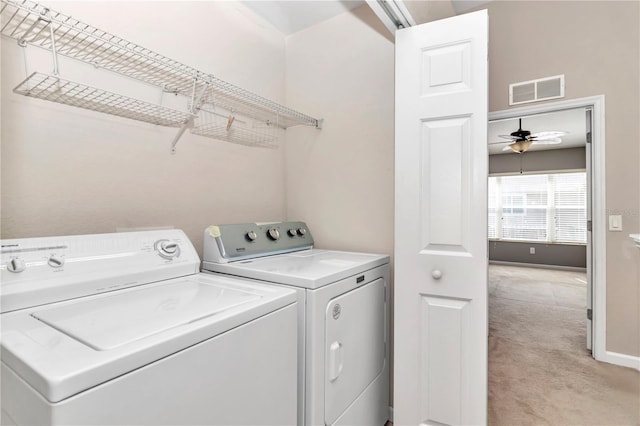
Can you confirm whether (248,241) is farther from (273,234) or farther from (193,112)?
(193,112)

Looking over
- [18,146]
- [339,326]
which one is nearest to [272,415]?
[339,326]

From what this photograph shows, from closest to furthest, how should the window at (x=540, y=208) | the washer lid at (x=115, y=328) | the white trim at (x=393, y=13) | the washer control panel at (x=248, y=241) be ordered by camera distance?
1. the washer lid at (x=115, y=328)
2. the white trim at (x=393, y=13)
3. the washer control panel at (x=248, y=241)
4. the window at (x=540, y=208)

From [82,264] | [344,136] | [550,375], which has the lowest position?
[550,375]

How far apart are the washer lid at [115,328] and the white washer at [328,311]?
0.59 feet

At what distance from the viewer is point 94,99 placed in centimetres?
132

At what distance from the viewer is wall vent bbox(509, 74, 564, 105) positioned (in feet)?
8.21

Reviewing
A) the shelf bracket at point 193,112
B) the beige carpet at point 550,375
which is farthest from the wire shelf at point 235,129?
the beige carpet at point 550,375

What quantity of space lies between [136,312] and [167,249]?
473 mm

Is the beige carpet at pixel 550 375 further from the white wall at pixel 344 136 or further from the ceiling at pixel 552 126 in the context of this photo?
the ceiling at pixel 552 126

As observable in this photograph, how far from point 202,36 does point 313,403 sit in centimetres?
194

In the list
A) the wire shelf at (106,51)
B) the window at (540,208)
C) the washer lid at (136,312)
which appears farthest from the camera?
the window at (540,208)

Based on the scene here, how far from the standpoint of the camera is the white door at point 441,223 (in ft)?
4.81

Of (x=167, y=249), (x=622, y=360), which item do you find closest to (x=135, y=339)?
(x=167, y=249)

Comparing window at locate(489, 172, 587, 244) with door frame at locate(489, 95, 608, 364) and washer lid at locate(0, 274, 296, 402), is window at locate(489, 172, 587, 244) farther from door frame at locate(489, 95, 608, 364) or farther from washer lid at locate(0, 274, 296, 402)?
washer lid at locate(0, 274, 296, 402)
